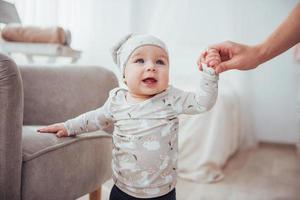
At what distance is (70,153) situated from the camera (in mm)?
1060

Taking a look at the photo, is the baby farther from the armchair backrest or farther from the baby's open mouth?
the armchair backrest

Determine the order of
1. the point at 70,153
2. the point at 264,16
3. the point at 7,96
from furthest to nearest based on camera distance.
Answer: the point at 264,16 → the point at 70,153 → the point at 7,96

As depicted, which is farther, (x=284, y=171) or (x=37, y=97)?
(x=284, y=171)

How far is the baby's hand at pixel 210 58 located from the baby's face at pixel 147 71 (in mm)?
105

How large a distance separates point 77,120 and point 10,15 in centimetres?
106

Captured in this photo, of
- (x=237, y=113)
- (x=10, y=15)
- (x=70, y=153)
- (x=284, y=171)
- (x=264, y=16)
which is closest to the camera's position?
(x=70, y=153)

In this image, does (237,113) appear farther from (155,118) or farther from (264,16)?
(155,118)

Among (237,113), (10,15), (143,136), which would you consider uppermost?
(10,15)

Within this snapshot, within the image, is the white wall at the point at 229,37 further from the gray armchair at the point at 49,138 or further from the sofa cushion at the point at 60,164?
the sofa cushion at the point at 60,164

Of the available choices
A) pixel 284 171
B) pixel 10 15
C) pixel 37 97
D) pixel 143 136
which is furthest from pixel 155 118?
pixel 284 171

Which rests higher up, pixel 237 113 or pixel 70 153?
pixel 70 153

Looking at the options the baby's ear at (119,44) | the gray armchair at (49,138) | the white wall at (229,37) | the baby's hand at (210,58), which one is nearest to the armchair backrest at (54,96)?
the gray armchair at (49,138)

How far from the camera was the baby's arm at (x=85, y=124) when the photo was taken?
3.47ft

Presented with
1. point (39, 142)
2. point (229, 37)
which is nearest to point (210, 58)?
point (39, 142)
